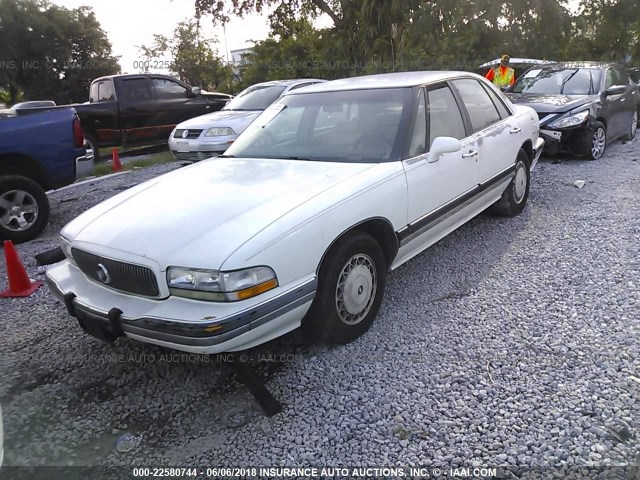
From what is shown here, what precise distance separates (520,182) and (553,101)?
10.8 feet

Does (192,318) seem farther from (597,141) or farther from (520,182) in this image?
(597,141)

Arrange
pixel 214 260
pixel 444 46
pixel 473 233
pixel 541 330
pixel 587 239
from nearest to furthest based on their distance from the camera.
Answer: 1. pixel 214 260
2. pixel 541 330
3. pixel 587 239
4. pixel 473 233
5. pixel 444 46

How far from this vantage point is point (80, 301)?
8.89 ft

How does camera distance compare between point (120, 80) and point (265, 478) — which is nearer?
point (265, 478)

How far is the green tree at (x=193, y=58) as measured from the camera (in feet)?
91.8

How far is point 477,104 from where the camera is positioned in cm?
440

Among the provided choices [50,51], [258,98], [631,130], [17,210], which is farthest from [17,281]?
[50,51]

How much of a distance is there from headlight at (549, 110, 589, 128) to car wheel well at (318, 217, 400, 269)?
5360mm

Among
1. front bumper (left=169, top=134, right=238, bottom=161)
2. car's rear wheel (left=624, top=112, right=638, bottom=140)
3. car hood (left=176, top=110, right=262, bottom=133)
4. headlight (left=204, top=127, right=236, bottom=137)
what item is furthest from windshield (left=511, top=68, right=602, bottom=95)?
front bumper (left=169, top=134, right=238, bottom=161)

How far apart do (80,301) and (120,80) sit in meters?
9.03

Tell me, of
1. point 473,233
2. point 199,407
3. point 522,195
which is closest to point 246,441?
point 199,407

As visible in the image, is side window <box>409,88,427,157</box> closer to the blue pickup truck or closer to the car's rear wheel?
the blue pickup truck

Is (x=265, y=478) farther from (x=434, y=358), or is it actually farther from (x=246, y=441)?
(x=434, y=358)

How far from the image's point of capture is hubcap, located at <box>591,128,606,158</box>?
746cm
